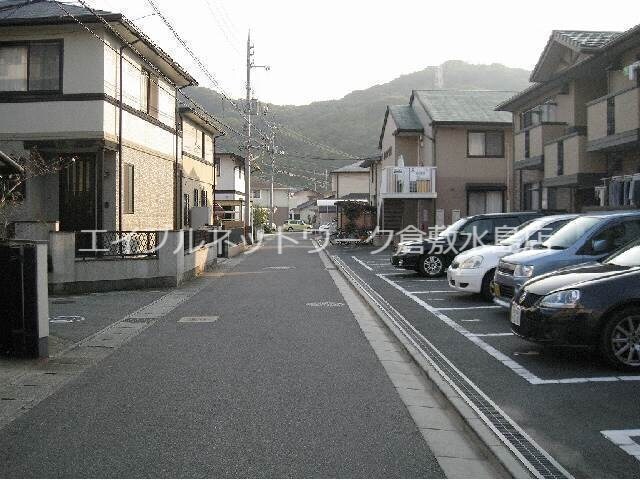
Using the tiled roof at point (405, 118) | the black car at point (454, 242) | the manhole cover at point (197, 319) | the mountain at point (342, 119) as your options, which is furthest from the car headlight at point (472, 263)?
the mountain at point (342, 119)

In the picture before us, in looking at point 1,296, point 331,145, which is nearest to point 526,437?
point 1,296

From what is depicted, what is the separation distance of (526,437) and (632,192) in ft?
47.1

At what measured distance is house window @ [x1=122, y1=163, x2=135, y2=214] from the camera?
19.6 metres

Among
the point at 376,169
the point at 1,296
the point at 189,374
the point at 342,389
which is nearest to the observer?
the point at 342,389

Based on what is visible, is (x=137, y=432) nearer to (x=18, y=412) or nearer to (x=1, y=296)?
(x=18, y=412)

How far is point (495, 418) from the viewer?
18.7 ft

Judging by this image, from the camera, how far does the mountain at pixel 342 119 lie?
101m

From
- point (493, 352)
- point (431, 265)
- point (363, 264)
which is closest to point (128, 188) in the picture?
point (431, 265)

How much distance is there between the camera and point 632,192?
17625mm

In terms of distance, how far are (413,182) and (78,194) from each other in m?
18.9

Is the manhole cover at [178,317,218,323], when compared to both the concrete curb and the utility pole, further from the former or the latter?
the utility pole

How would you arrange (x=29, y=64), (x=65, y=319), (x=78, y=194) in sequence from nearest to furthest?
1. (x=65, y=319)
2. (x=29, y=64)
3. (x=78, y=194)

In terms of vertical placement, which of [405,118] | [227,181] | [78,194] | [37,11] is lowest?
[78,194]

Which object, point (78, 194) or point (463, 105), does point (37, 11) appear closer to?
point (78, 194)
